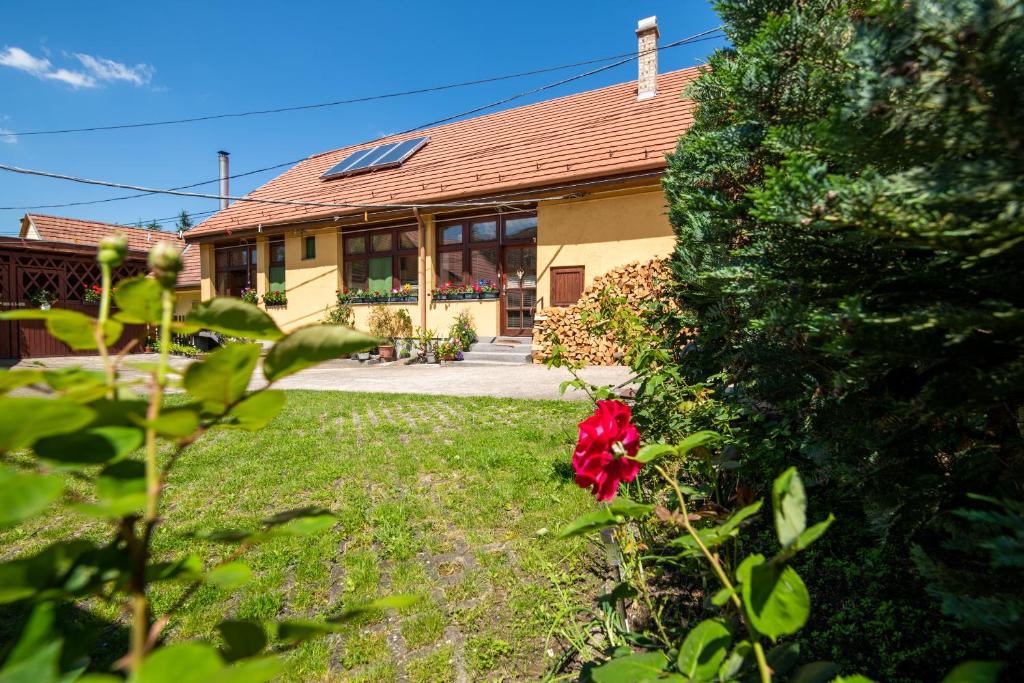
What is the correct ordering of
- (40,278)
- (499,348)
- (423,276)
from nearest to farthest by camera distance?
1. (499,348)
2. (423,276)
3. (40,278)

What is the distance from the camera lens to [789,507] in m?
0.54

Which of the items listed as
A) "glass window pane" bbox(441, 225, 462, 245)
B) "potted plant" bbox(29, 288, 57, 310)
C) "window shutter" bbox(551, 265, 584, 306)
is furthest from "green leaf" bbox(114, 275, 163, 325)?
"potted plant" bbox(29, 288, 57, 310)

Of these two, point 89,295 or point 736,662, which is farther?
point 89,295

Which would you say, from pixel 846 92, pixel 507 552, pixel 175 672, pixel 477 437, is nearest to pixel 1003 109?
pixel 846 92

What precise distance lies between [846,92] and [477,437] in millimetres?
3707

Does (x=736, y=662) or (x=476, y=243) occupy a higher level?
(x=476, y=243)

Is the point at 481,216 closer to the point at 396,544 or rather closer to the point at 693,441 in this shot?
the point at 396,544

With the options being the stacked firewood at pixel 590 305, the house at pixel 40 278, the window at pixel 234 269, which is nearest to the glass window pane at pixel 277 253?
the window at pixel 234 269

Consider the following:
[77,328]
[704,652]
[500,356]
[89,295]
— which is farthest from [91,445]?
[89,295]

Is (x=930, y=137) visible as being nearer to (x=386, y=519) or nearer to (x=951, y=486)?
(x=951, y=486)

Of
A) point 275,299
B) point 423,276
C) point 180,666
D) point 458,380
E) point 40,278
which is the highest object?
point 40,278

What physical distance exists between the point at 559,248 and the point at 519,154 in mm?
2763

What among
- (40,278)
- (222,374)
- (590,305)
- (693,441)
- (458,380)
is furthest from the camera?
(40,278)

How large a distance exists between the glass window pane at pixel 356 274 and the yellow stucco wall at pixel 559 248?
22cm
